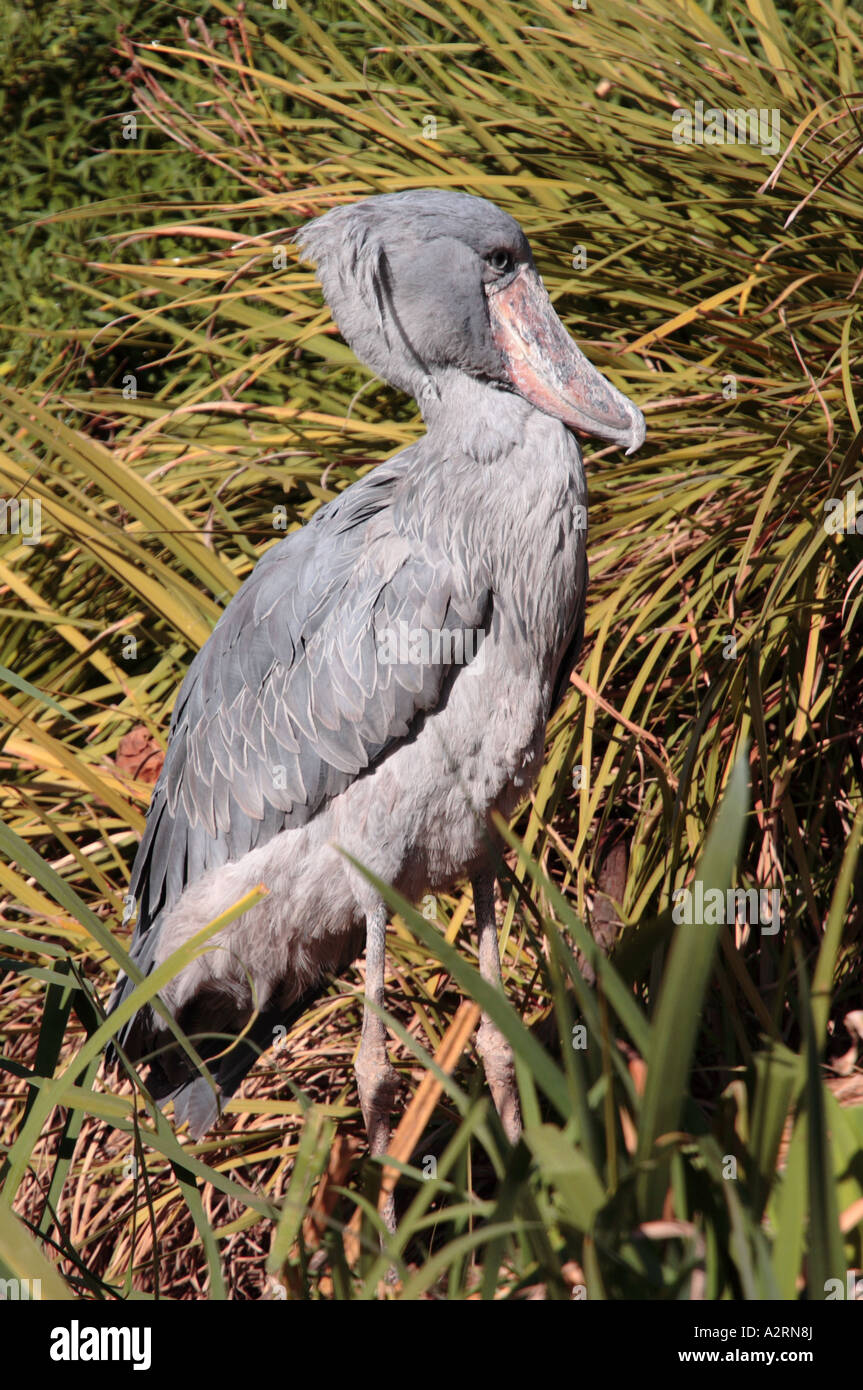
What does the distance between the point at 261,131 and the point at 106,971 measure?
2.52 meters

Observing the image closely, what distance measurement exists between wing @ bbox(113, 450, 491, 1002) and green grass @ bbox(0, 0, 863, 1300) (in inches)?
8.6

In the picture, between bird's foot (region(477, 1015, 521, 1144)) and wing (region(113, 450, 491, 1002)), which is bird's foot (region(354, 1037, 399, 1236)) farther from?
wing (region(113, 450, 491, 1002))

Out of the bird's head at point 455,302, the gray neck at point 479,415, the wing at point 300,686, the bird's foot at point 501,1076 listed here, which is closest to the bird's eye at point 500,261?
the bird's head at point 455,302

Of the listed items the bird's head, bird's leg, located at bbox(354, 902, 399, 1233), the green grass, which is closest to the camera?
the bird's head

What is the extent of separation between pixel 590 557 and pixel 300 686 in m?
0.84

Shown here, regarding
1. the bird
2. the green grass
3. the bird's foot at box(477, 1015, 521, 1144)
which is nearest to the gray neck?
the bird

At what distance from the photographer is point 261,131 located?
12.0 ft

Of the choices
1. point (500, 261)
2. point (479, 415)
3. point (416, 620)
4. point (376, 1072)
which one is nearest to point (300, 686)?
point (416, 620)

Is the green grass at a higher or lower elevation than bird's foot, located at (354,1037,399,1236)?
higher

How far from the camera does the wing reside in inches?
77.6

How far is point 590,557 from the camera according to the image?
267 centimetres

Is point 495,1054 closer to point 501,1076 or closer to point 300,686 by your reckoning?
point 501,1076

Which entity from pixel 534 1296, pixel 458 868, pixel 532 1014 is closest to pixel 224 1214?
pixel 532 1014
